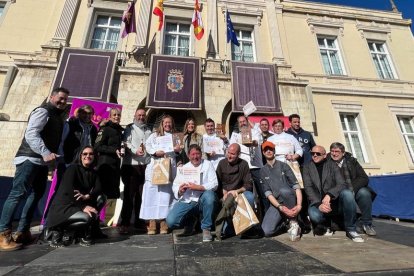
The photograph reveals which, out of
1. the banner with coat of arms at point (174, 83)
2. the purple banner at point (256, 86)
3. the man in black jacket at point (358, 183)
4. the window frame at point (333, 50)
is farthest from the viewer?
the window frame at point (333, 50)

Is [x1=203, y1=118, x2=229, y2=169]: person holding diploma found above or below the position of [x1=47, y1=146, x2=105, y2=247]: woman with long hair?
above

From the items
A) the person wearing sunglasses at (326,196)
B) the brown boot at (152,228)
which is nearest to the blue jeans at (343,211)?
the person wearing sunglasses at (326,196)

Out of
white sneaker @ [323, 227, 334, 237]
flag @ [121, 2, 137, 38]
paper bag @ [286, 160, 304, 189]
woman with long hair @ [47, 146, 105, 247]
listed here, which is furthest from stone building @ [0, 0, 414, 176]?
white sneaker @ [323, 227, 334, 237]

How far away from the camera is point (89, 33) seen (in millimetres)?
9758

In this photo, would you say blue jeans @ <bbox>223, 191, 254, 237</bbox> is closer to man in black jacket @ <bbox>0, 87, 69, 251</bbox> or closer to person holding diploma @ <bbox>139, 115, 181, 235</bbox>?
person holding diploma @ <bbox>139, 115, 181, 235</bbox>

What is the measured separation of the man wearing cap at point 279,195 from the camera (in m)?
3.23

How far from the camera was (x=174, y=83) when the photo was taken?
838 cm

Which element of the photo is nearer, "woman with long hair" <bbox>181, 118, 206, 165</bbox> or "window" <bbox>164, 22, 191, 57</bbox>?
"woman with long hair" <bbox>181, 118, 206, 165</bbox>

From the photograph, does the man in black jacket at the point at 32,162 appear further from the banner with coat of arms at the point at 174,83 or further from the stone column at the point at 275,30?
the stone column at the point at 275,30

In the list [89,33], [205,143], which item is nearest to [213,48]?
[89,33]

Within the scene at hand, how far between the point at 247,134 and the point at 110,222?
3.44 metres

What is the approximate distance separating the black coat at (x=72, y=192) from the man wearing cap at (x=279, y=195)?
2521 mm

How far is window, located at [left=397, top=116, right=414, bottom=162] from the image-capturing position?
10359 millimetres

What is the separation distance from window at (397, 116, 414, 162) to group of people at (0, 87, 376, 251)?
31.7 ft
